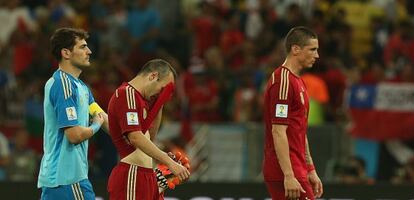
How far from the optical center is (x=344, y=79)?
17.5 metres

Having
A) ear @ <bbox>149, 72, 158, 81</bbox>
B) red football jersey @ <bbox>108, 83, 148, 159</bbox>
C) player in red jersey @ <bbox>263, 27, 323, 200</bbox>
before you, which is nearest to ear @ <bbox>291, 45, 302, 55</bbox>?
player in red jersey @ <bbox>263, 27, 323, 200</bbox>

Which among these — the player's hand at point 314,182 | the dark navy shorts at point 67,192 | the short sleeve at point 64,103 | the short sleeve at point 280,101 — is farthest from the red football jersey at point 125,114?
the player's hand at point 314,182

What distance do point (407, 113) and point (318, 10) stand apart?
375cm

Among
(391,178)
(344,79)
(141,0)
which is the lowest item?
(391,178)

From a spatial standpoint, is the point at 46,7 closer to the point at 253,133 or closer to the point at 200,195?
the point at 253,133

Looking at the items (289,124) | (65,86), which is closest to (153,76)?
(65,86)

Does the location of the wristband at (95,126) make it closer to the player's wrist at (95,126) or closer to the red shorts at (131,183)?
the player's wrist at (95,126)

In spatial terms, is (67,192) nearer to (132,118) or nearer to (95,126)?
(95,126)

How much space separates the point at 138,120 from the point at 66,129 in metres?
0.66

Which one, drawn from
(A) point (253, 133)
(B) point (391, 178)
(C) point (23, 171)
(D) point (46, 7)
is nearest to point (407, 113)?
(B) point (391, 178)

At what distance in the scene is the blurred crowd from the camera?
17.2 m

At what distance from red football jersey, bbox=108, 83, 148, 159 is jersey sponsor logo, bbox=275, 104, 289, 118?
1.04m

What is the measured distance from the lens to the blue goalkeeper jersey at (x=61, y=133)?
9.45 metres

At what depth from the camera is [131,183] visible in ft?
32.8
